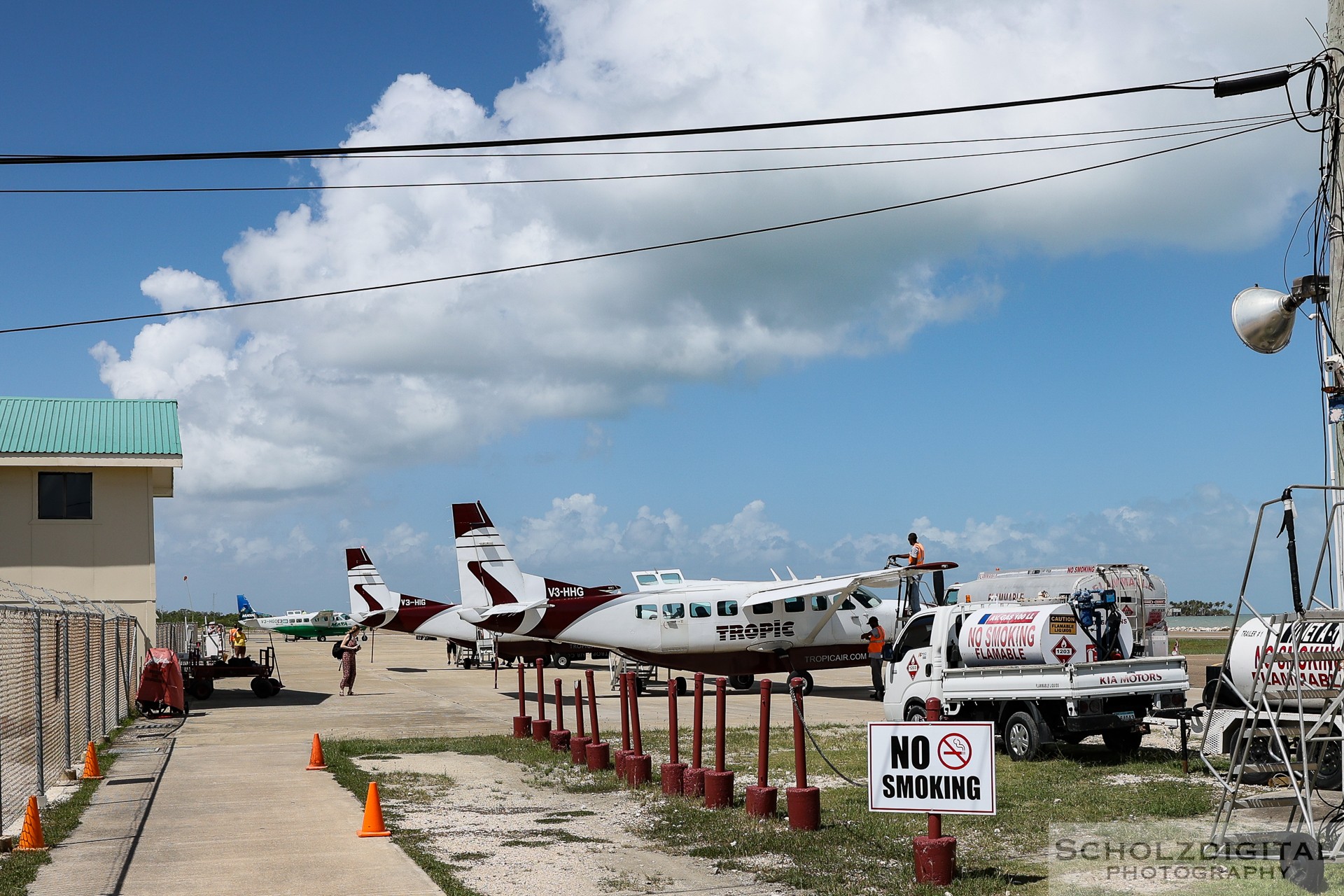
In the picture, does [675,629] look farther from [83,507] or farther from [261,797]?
[261,797]

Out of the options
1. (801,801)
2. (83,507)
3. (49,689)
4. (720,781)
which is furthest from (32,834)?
(83,507)

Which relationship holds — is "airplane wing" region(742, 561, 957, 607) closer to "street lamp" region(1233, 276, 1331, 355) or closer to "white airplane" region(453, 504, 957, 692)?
"white airplane" region(453, 504, 957, 692)

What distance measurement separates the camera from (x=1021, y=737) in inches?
598

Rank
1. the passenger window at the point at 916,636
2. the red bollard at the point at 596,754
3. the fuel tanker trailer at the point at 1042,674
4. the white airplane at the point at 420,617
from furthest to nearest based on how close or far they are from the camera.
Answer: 1. the white airplane at the point at 420,617
2. the passenger window at the point at 916,636
3. the red bollard at the point at 596,754
4. the fuel tanker trailer at the point at 1042,674

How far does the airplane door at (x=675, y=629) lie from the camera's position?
29.4m

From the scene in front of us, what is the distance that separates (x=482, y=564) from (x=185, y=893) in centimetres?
2716

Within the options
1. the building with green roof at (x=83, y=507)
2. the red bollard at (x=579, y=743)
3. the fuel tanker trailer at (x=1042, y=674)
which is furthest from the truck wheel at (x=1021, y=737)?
the building with green roof at (x=83, y=507)

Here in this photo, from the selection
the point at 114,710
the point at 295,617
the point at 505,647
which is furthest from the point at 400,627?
the point at 295,617

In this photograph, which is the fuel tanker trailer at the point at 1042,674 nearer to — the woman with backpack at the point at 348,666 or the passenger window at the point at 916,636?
the passenger window at the point at 916,636

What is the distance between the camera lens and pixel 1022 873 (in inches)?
357

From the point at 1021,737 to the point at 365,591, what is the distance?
37.8m

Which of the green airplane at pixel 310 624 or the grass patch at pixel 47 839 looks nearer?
the grass patch at pixel 47 839

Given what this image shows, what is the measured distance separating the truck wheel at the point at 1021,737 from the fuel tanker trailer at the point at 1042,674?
0.01 metres

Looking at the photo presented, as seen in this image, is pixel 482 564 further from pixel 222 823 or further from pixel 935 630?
pixel 222 823
